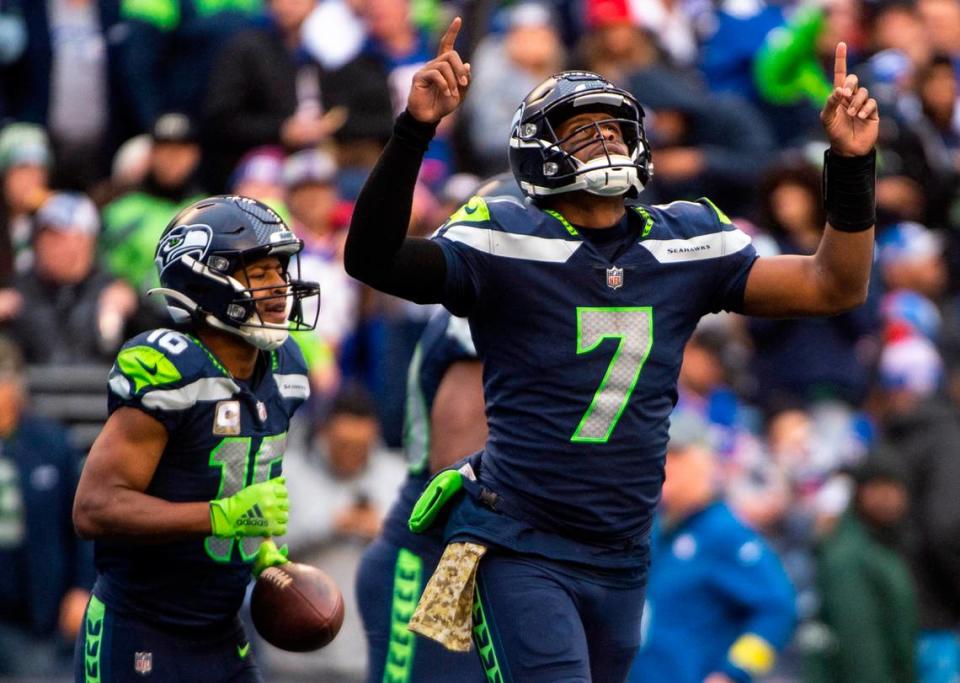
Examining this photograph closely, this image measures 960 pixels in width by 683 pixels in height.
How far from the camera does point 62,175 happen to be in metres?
11.8

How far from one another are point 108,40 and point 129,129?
0.57 meters

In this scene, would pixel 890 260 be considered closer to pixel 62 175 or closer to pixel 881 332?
pixel 881 332

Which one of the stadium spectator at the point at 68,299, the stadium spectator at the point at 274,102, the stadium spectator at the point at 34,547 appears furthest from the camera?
the stadium spectator at the point at 274,102

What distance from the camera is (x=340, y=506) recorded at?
31.2 feet

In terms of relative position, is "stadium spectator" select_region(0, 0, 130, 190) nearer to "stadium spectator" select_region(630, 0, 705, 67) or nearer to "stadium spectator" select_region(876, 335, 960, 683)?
"stadium spectator" select_region(630, 0, 705, 67)

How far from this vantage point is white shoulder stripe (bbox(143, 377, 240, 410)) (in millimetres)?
5473

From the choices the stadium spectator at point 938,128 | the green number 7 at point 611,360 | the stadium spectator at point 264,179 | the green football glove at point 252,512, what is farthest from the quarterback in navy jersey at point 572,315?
the stadium spectator at point 938,128

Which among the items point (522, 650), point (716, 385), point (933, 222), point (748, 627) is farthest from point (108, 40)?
point (522, 650)

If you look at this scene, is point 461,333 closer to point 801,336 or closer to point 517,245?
point 517,245

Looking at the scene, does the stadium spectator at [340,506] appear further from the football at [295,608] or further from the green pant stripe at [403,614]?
the football at [295,608]

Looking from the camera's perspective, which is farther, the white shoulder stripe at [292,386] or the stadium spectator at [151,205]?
the stadium spectator at [151,205]

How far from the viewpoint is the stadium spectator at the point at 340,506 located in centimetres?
945

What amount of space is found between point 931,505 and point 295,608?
516 centimetres

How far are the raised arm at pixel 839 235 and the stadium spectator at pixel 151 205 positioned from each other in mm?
5884
